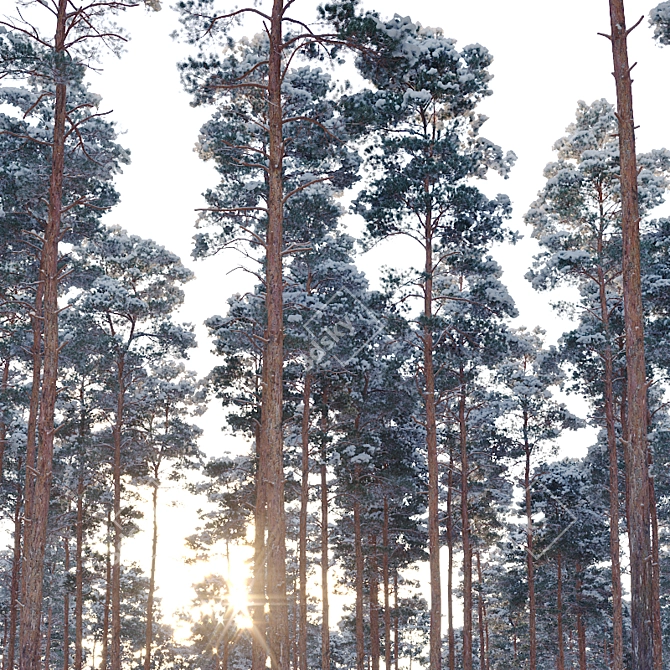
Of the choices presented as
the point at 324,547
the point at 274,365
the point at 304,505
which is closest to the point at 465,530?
the point at 324,547

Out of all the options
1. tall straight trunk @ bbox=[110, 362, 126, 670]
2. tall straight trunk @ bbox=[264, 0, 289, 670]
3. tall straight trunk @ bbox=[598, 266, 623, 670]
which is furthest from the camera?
tall straight trunk @ bbox=[598, 266, 623, 670]

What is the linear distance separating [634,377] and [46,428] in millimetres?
9437

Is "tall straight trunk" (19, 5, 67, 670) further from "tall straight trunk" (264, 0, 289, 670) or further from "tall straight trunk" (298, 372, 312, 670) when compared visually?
"tall straight trunk" (298, 372, 312, 670)

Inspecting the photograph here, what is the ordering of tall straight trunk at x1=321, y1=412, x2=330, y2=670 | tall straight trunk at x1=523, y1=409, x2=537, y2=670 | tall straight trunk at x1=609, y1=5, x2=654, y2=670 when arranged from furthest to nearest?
1. tall straight trunk at x1=523, y1=409, x2=537, y2=670
2. tall straight trunk at x1=321, y1=412, x2=330, y2=670
3. tall straight trunk at x1=609, y1=5, x2=654, y2=670

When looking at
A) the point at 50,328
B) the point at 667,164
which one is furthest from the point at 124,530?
the point at 667,164

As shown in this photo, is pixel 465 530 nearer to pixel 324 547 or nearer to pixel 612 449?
pixel 324 547

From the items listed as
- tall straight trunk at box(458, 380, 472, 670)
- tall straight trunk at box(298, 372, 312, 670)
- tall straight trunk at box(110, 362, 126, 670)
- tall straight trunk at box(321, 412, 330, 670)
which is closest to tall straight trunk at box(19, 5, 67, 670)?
tall straight trunk at box(110, 362, 126, 670)

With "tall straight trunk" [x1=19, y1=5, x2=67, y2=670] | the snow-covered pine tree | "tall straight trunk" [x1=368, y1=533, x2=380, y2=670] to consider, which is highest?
the snow-covered pine tree

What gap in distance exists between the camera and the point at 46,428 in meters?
12.1

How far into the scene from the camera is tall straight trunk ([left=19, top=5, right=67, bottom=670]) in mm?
11539

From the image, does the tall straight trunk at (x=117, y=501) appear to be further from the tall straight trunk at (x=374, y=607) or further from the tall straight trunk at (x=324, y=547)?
the tall straight trunk at (x=374, y=607)

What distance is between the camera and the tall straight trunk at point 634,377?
9.45m

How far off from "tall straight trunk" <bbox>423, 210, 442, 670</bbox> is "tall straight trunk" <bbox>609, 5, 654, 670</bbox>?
20.3 feet

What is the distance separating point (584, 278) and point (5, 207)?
1652 centimetres
